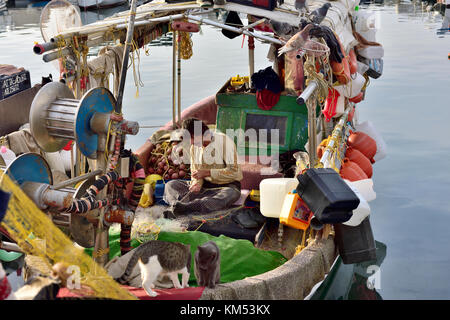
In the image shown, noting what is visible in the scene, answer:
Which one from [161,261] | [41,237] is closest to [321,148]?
[161,261]

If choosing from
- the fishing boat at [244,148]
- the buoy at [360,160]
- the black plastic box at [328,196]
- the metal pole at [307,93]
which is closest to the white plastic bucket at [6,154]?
the fishing boat at [244,148]

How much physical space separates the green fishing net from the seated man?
2.38 ft

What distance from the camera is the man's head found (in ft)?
21.4

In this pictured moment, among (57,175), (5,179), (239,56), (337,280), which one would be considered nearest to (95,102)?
(5,179)

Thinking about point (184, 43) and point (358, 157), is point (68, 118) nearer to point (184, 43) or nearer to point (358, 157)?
point (184, 43)

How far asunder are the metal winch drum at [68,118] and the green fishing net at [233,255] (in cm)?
128

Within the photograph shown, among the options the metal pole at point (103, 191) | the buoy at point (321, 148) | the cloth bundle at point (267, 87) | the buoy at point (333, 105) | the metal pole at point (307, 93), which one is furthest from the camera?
the cloth bundle at point (267, 87)

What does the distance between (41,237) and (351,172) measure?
13.9ft

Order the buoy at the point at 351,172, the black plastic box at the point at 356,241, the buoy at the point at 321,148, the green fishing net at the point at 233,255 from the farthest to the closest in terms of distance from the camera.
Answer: the buoy at the point at 321,148 → the buoy at the point at 351,172 → the black plastic box at the point at 356,241 → the green fishing net at the point at 233,255

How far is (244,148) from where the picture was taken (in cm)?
752

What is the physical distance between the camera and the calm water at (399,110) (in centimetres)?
830

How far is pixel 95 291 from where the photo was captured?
12.7ft

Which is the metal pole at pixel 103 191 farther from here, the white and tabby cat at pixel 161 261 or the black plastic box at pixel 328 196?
the black plastic box at pixel 328 196

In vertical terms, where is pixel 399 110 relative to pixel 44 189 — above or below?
below
